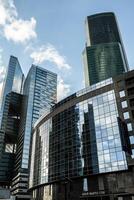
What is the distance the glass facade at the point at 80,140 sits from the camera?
59.3m

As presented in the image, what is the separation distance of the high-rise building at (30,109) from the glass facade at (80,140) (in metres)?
40.4

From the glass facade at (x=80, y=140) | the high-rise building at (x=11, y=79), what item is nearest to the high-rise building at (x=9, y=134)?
the high-rise building at (x=11, y=79)

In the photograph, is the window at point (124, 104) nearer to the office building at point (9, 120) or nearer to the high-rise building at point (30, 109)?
the high-rise building at point (30, 109)

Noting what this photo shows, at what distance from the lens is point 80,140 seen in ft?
221

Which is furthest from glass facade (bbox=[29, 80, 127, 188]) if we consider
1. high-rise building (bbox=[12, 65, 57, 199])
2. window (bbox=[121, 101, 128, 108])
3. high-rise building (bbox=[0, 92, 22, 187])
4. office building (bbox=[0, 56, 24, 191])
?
office building (bbox=[0, 56, 24, 191])

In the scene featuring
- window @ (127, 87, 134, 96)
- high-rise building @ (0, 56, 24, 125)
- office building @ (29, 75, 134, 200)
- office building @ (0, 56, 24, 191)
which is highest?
high-rise building @ (0, 56, 24, 125)

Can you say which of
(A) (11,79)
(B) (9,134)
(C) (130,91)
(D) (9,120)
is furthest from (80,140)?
(A) (11,79)

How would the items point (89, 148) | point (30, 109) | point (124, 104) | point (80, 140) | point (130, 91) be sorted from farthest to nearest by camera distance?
point (30, 109) < point (80, 140) < point (89, 148) < point (130, 91) < point (124, 104)

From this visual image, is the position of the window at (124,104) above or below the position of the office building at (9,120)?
below

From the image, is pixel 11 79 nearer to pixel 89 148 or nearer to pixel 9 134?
pixel 9 134

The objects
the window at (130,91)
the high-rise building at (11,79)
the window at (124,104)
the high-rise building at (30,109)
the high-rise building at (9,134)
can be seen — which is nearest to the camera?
the window at (124,104)

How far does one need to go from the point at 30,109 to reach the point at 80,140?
Answer: 3153 inches

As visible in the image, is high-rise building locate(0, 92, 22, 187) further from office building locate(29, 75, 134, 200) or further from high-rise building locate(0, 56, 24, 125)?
office building locate(29, 75, 134, 200)

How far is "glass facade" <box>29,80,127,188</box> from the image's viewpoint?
59312 mm
